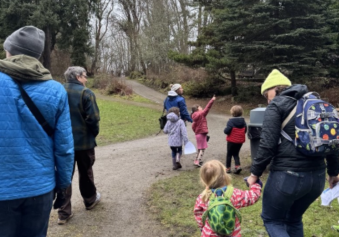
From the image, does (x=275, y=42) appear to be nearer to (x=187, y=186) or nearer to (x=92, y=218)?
(x=187, y=186)

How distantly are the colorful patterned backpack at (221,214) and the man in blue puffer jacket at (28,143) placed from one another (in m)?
1.26

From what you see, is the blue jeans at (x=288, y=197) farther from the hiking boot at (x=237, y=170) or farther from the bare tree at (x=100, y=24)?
the bare tree at (x=100, y=24)

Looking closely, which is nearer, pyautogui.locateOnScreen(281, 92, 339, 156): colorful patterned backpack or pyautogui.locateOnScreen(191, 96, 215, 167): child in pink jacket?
pyautogui.locateOnScreen(281, 92, 339, 156): colorful patterned backpack

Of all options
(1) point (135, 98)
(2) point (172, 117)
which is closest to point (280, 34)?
(2) point (172, 117)

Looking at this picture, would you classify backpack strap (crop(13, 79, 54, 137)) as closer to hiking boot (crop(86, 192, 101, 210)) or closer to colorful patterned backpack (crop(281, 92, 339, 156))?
colorful patterned backpack (crop(281, 92, 339, 156))

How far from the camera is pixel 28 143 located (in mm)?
2369

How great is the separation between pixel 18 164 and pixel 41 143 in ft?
0.72

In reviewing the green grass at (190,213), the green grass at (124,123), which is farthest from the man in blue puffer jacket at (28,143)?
the green grass at (124,123)

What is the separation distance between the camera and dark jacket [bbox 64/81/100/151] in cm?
438

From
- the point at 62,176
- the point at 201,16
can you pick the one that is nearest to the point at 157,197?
the point at 62,176

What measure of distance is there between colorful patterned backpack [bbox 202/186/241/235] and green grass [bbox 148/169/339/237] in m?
1.27

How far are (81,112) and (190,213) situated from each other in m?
2.12

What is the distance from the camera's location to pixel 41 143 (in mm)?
2438

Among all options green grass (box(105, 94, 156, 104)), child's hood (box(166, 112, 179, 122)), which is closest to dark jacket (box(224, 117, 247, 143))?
child's hood (box(166, 112, 179, 122))
